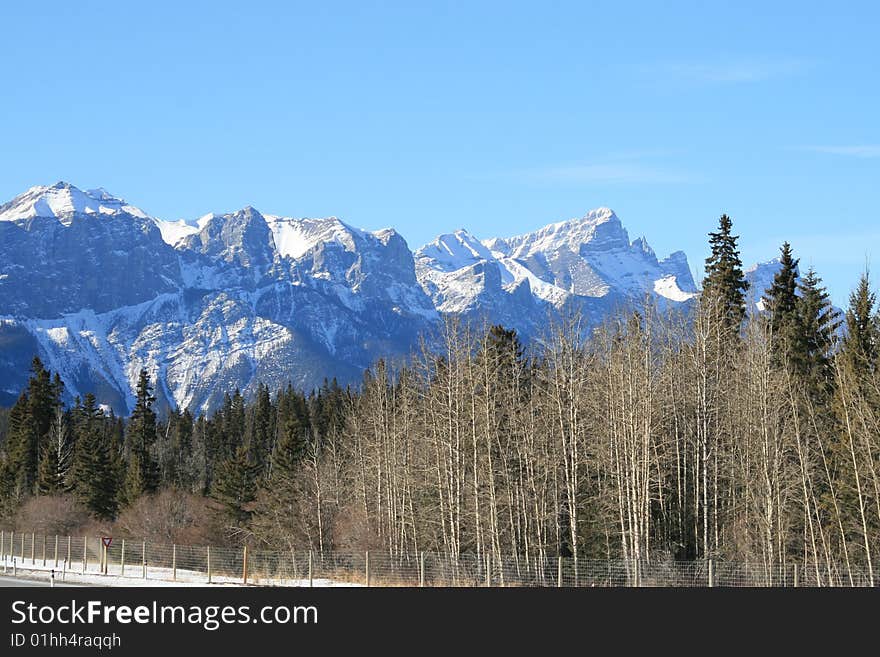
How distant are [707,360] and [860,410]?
11524 mm

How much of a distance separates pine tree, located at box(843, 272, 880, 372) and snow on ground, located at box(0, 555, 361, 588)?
102 ft

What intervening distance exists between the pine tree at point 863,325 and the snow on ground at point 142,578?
102ft

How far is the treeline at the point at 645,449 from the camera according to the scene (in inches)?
1993

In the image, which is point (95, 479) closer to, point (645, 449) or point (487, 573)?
point (645, 449)

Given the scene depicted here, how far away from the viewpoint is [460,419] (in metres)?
58.8

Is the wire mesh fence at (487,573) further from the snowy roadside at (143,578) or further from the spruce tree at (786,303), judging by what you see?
the spruce tree at (786,303)

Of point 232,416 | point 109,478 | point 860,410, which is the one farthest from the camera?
point 232,416

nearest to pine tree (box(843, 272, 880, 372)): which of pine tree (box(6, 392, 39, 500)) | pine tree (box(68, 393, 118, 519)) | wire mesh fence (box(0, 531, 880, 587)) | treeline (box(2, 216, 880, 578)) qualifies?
treeline (box(2, 216, 880, 578))

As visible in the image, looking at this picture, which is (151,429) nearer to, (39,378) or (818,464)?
(39,378)

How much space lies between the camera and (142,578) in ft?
156

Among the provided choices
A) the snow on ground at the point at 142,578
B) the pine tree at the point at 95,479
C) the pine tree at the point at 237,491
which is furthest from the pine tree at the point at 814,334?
the pine tree at the point at 95,479

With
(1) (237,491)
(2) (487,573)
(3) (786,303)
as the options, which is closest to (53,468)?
(1) (237,491)

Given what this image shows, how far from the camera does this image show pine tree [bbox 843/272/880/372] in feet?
195
